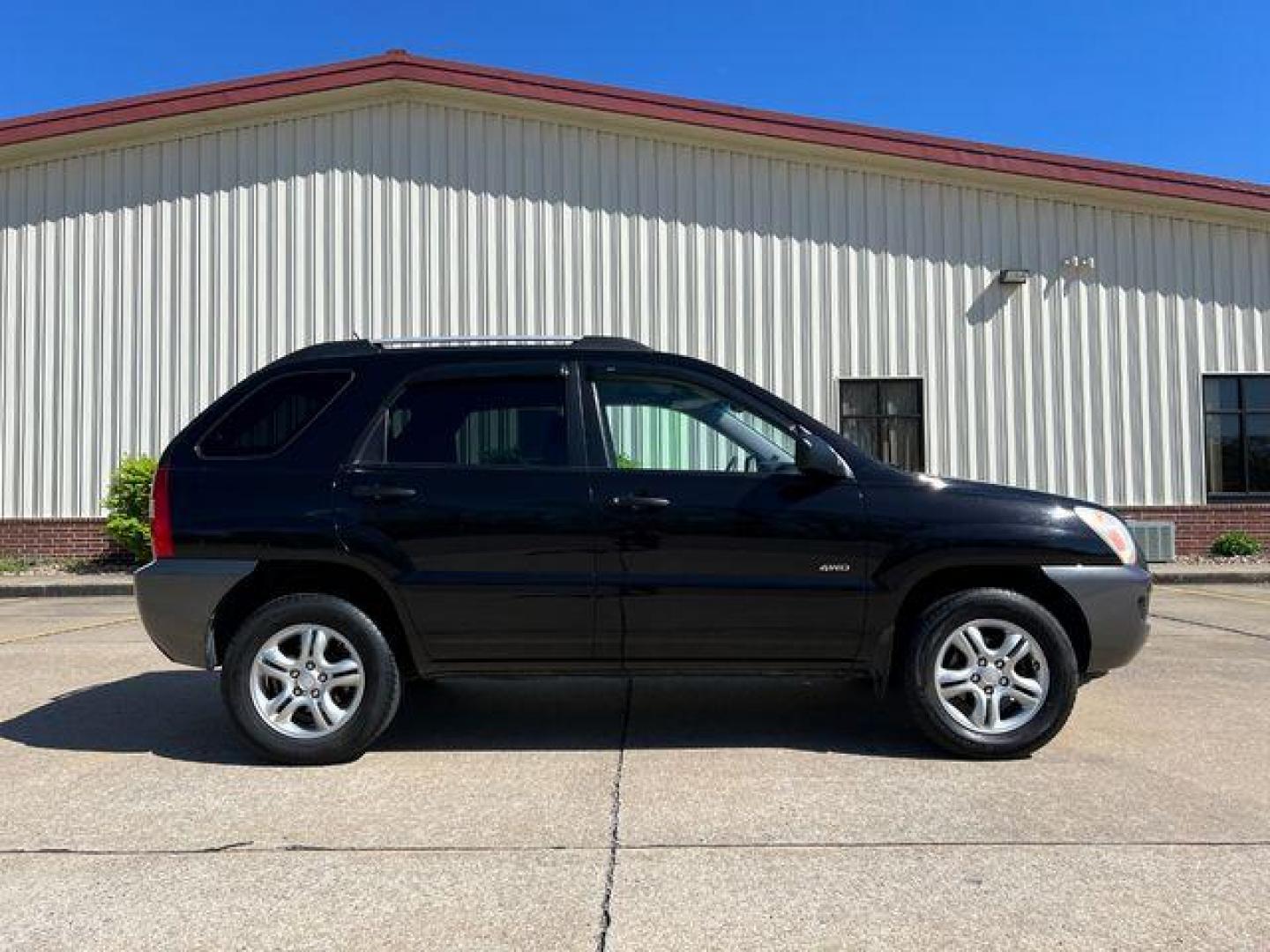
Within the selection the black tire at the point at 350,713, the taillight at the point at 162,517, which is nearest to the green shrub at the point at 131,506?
the taillight at the point at 162,517

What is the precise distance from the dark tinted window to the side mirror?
107cm

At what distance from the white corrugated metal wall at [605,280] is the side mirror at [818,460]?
1042 cm

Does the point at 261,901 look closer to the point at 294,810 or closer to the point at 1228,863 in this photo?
the point at 294,810

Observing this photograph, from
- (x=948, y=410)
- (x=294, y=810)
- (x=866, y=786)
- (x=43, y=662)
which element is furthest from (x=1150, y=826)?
(x=948, y=410)

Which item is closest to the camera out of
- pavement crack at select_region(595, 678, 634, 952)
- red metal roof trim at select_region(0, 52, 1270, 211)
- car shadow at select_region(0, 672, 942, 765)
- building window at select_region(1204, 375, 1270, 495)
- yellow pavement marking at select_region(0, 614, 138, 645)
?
pavement crack at select_region(595, 678, 634, 952)

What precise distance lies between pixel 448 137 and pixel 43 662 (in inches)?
399

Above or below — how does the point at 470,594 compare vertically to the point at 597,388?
below

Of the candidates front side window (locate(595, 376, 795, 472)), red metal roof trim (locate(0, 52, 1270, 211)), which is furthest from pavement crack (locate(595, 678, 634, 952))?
red metal roof trim (locate(0, 52, 1270, 211))

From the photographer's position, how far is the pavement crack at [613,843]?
2.98 meters

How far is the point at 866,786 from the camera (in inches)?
169

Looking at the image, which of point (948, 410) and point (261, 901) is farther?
point (948, 410)

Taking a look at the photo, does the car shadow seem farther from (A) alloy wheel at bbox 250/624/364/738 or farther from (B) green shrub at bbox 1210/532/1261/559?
(B) green shrub at bbox 1210/532/1261/559

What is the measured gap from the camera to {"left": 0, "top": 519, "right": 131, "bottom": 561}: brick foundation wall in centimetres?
1487

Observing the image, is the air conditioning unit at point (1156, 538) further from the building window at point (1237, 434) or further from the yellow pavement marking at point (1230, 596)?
the yellow pavement marking at point (1230, 596)
